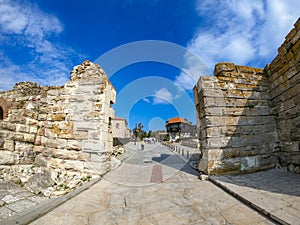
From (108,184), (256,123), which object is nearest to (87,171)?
(108,184)

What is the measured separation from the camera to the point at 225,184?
2900mm

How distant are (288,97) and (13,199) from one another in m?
6.41

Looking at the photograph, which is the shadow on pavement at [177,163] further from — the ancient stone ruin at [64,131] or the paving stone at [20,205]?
the paving stone at [20,205]

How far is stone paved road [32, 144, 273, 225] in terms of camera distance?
185 centimetres

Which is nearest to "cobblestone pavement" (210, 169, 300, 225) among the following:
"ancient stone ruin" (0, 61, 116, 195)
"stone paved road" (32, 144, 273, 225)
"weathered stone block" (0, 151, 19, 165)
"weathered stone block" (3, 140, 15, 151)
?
"stone paved road" (32, 144, 273, 225)

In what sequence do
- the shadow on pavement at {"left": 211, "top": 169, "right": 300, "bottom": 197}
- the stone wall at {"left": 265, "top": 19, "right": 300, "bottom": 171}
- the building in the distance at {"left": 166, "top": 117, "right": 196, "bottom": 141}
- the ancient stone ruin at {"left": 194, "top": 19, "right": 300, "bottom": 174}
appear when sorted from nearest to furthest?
the shadow on pavement at {"left": 211, "top": 169, "right": 300, "bottom": 197} < the stone wall at {"left": 265, "top": 19, "right": 300, "bottom": 171} < the ancient stone ruin at {"left": 194, "top": 19, "right": 300, "bottom": 174} < the building in the distance at {"left": 166, "top": 117, "right": 196, "bottom": 141}

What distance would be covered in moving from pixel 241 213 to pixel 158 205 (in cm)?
117

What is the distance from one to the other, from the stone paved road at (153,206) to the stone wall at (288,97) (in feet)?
8.21

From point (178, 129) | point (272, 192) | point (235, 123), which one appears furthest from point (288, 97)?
point (178, 129)

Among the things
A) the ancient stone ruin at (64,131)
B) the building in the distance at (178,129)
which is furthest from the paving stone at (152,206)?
the building in the distance at (178,129)

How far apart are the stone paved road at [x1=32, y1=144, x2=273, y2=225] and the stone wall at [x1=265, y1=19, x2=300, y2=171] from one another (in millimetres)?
2503

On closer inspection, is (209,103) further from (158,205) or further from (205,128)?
(158,205)

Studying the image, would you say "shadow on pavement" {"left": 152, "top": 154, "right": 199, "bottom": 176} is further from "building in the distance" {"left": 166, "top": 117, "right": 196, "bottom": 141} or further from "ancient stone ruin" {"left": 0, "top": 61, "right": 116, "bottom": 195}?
"building in the distance" {"left": 166, "top": 117, "right": 196, "bottom": 141}

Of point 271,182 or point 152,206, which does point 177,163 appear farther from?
point 152,206
